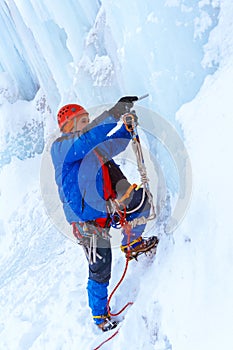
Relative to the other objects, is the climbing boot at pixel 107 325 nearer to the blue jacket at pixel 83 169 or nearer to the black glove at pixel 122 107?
the blue jacket at pixel 83 169

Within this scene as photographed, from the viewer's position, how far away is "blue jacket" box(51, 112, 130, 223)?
2479 millimetres

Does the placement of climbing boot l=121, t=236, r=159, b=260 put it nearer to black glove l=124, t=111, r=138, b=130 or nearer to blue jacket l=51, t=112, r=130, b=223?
blue jacket l=51, t=112, r=130, b=223

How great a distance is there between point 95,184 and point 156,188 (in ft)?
3.21

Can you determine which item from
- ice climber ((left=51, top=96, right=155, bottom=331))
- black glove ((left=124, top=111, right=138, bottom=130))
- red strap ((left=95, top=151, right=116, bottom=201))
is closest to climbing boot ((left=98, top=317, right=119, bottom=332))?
ice climber ((left=51, top=96, right=155, bottom=331))

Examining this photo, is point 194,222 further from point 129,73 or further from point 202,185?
point 129,73

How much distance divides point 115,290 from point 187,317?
1.35 meters

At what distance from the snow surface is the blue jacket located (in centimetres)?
48

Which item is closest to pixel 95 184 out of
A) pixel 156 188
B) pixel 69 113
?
pixel 69 113

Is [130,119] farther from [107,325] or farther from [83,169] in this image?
[107,325]

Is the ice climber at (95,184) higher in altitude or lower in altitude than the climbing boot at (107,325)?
higher

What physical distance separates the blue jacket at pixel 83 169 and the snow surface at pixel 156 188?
19.1 inches

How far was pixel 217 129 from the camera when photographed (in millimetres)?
2076

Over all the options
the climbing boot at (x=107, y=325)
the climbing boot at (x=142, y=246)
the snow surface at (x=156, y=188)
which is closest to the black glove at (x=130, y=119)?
the snow surface at (x=156, y=188)

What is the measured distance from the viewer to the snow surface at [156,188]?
1885 millimetres
